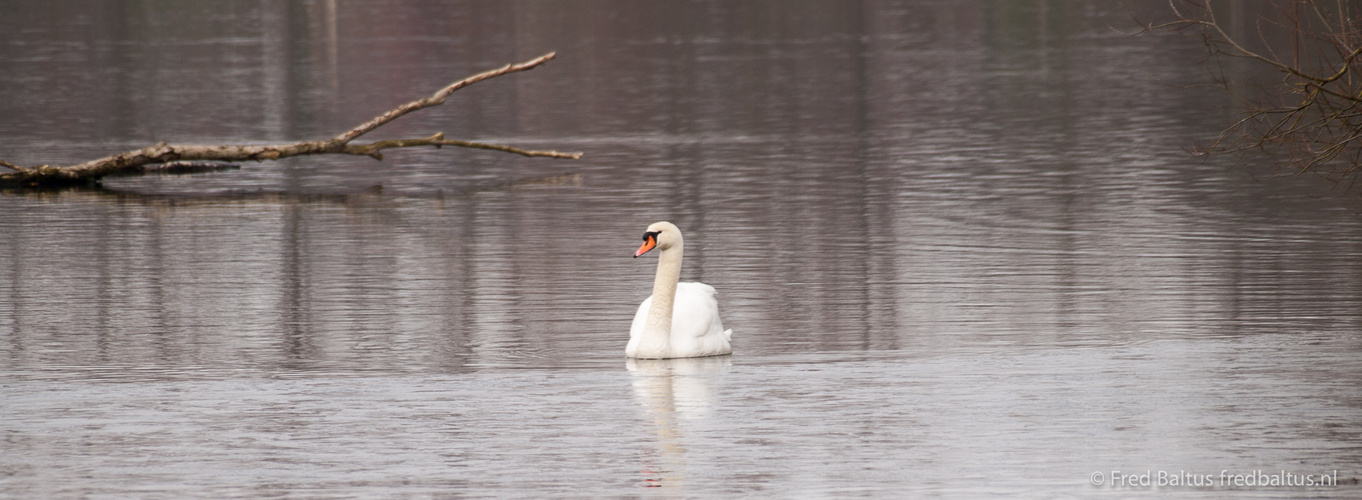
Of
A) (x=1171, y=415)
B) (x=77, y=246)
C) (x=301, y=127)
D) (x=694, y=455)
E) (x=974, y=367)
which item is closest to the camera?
(x=694, y=455)

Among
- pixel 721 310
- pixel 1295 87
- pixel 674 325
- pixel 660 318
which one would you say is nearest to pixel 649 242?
pixel 674 325

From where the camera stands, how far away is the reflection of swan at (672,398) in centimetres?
945

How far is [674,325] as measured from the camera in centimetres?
1279

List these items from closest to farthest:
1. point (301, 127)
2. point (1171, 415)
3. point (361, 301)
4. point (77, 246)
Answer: point (1171, 415) < point (361, 301) < point (77, 246) < point (301, 127)

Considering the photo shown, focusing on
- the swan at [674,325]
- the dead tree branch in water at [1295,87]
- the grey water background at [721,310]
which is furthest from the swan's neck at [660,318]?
the dead tree branch in water at [1295,87]

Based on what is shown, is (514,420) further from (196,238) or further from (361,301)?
(196,238)

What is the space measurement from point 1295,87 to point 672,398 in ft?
14.0

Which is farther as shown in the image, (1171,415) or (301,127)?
(301,127)

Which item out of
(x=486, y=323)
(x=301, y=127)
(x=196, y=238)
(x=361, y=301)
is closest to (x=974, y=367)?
(x=486, y=323)

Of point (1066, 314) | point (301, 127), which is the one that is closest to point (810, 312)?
point (1066, 314)

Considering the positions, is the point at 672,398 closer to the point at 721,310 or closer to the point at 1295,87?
the point at 721,310

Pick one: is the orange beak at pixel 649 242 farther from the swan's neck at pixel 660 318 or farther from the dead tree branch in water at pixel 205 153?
the dead tree branch in water at pixel 205 153

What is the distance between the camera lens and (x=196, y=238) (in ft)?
65.1

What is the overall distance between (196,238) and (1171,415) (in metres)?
12.1
